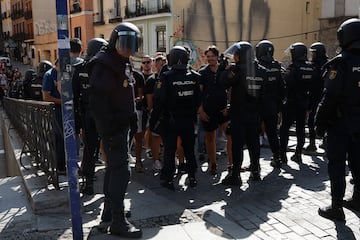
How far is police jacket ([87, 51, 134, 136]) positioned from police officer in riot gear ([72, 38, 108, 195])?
119 cm

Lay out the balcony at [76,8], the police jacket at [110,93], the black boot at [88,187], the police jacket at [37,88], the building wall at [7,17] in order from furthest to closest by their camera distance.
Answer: the building wall at [7,17] → the balcony at [76,8] → the police jacket at [37,88] → the black boot at [88,187] → the police jacket at [110,93]

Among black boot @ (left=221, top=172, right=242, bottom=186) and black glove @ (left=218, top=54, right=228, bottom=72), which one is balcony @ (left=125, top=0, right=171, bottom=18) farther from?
black boot @ (left=221, top=172, right=242, bottom=186)

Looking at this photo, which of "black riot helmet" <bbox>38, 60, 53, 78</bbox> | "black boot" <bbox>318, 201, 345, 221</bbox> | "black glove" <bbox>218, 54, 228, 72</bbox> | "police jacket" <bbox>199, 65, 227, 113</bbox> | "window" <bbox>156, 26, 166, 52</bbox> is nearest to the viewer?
"black boot" <bbox>318, 201, 345, 221</bbox>

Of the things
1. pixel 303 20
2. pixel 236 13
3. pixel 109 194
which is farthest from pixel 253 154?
pixel 303 20

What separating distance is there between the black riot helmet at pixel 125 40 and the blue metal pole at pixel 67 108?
1.70 ft

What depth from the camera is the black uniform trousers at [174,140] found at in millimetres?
5387

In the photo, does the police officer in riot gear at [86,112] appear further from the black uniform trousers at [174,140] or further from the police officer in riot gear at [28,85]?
the police officer in riot gear at [28,85]

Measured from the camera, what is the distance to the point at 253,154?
18.7 ft

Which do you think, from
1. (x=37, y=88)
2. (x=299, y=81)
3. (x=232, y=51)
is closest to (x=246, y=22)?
(x=37, y=88)

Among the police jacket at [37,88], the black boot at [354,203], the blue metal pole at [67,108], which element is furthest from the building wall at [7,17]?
the black boot at [354,203]

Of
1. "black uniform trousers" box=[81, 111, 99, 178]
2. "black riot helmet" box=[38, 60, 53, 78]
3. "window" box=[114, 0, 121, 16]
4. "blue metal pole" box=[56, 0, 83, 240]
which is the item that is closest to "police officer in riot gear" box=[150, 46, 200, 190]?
"black uniform trousers" box=[81, 111, 99, 178]

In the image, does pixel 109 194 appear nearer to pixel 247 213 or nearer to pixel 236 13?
pixel 247 213

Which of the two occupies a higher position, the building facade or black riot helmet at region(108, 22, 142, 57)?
the building facade

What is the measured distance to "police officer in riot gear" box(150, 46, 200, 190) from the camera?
17.3 ft
